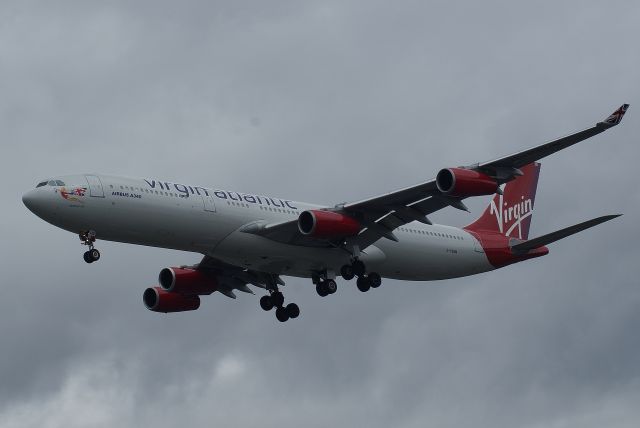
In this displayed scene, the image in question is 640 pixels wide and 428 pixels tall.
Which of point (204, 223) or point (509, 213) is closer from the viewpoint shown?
point (204, 223)

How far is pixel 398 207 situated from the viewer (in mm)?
54812

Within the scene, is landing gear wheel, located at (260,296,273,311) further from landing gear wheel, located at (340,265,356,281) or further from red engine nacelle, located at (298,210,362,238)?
red engine nacelle, located at (298,210,362,238)

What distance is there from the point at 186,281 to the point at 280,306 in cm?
470

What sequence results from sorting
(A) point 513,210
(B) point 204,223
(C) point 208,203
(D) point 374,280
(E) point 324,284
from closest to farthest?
(B) point 204,223 → (C) point 208,203 → (E) point 324,284 → (D) point 374,280 → (A) point 513,210

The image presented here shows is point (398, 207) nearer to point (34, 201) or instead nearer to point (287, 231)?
point (287, 231)

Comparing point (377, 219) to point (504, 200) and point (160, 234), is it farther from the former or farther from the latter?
point (504, 200)

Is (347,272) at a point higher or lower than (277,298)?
lower

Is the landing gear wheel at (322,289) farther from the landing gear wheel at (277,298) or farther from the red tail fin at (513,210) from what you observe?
the red tail fin at (513,210)

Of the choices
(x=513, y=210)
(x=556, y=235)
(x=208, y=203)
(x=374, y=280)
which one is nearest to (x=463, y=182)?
(x=374, y=280)

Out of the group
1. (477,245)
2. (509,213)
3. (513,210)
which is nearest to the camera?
(477,245)

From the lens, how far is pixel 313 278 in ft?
188

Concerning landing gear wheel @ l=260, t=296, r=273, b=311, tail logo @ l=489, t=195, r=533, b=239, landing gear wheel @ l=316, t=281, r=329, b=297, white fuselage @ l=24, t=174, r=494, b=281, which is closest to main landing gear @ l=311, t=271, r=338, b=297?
landing gear wheel @ l=316, t=281, r=329, b=297

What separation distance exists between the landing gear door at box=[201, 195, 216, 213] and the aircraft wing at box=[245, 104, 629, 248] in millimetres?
1921

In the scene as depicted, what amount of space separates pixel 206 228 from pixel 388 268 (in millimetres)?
10462
